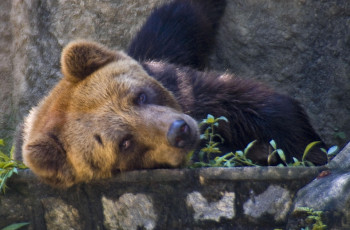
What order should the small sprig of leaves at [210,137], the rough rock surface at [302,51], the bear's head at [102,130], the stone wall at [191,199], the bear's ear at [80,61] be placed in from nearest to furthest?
the stone wall at [191,199] < the bear's head at [102,130] < the small sprig of leaves at [210,137] < the bear's ear at [80,61] < the rough rock surface at [302,51]

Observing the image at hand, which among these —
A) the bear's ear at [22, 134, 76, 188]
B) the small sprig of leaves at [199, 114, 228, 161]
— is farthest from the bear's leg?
the bear's ear at [22, 134, 76, 188]

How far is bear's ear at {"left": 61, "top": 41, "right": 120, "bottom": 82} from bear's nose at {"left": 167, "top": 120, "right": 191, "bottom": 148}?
0.96m

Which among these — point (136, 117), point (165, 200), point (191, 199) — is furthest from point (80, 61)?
point (191, 199)

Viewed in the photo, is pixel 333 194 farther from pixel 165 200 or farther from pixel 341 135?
pixel 341 135

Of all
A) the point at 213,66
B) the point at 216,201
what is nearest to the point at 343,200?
the point at 216,201

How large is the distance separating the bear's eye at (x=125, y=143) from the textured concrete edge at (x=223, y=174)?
247 millimetres

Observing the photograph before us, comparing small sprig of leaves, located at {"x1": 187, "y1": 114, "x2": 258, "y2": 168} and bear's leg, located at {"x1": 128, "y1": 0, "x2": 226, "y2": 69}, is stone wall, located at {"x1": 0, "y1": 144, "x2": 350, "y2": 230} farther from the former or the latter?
bear's leg, located at {"x1": 128, "y1": 0, "x2": 226, "y2": 69}

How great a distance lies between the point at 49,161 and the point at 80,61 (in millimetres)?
856

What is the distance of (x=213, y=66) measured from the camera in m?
5.94

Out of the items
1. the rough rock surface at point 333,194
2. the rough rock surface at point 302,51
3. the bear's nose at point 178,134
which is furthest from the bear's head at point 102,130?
the rough rock surface at point 302,51

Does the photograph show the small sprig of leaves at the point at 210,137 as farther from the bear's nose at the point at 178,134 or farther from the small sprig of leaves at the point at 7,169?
the small sprig of leaves at the point at 7,169

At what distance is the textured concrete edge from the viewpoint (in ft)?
10.1

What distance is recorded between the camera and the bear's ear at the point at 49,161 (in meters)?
3.80

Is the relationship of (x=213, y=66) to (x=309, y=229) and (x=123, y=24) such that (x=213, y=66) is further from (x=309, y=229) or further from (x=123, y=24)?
(x=309, y=229)
